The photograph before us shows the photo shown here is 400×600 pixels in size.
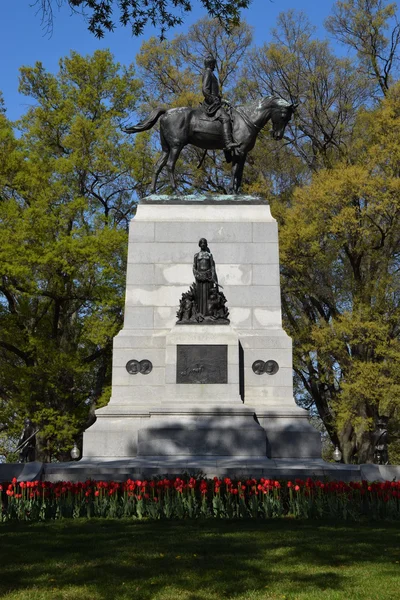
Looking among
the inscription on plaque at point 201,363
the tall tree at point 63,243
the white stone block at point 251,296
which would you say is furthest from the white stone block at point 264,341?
Answer: the tall tree at point 63,243

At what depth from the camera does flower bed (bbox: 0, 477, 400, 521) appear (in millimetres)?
9992

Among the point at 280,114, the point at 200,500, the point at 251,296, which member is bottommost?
the point at 200,500

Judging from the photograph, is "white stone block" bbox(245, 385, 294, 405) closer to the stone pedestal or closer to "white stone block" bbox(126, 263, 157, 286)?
the stone pedestal

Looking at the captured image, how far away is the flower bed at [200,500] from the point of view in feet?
32.8

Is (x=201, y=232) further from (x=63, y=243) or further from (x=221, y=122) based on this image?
(x=63, y=243)

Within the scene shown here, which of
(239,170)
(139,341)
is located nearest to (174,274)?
(139,341)

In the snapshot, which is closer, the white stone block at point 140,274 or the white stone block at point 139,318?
the white stone block at point 139,318

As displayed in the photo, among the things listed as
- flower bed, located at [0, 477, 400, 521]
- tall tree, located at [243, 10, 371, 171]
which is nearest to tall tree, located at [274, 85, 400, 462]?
tall tree, located at [243, 10, 371, 171]

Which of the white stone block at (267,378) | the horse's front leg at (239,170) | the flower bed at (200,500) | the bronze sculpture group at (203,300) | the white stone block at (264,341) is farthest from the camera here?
the horse's front leg at (239,170)

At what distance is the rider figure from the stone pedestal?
1542 mm

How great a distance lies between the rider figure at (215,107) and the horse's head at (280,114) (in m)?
1.19

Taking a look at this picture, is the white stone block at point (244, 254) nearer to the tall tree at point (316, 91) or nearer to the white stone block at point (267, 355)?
the white stone block at point (267, 355)

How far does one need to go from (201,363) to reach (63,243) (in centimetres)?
1154

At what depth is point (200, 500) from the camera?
10.4 m
